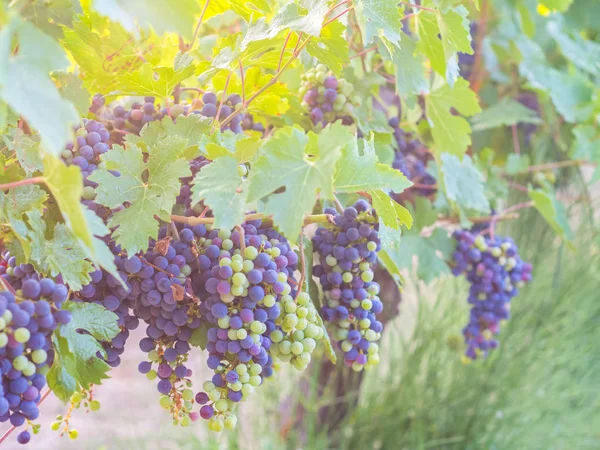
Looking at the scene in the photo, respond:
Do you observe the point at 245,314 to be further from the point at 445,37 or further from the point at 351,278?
the point at 445,37

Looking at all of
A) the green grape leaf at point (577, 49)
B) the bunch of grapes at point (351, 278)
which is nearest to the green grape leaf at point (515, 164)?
the green grape leaf at point (577, 49)

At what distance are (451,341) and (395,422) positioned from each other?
0.23 m

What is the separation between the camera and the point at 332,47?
22.1 inches

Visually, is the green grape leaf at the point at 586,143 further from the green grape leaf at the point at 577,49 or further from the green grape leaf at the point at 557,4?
the green grape leaf at the point at 557,4

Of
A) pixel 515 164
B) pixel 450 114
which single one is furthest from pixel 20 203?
pixel 515 164

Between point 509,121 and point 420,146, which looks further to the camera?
point 509,121

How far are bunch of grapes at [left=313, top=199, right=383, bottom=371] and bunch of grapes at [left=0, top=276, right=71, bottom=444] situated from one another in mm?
248

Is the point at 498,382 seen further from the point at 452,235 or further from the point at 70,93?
the point at 70,93

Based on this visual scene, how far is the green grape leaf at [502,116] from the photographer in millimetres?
1253

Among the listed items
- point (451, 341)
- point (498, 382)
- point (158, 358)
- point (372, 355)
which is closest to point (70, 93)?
point (158, 358)

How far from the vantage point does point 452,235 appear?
3.17 ft

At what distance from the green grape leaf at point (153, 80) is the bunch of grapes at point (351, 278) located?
0.19 m

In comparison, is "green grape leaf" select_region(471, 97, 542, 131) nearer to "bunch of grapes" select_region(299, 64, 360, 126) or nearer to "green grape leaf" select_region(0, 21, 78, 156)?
"bunch of grapes" select_region(299, 64, 360, 126)

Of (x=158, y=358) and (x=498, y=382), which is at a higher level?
(x=158, y=358)
